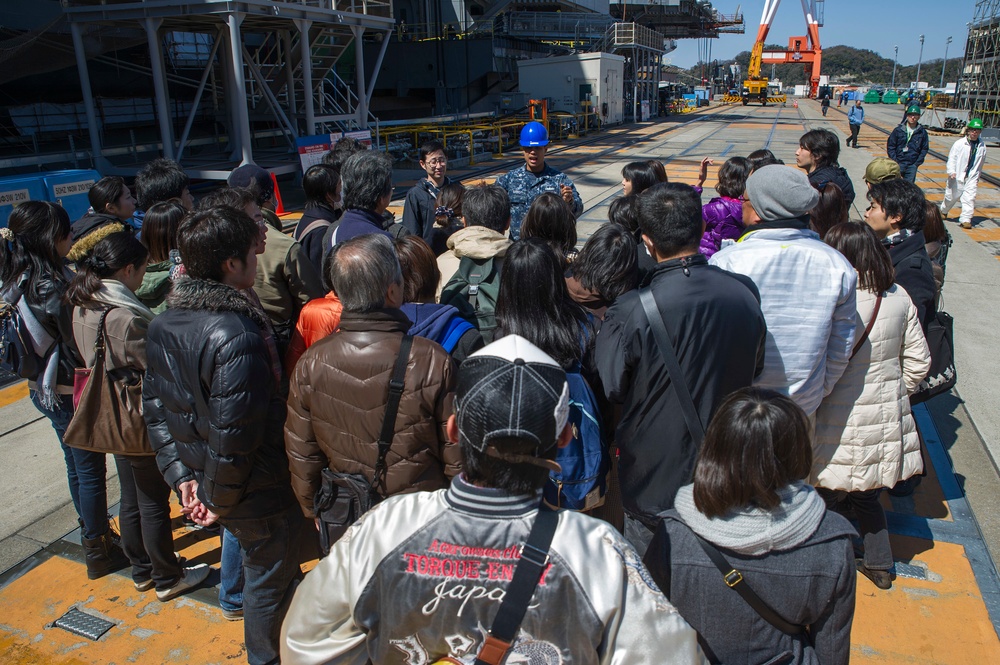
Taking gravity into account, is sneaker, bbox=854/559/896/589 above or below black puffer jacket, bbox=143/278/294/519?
below

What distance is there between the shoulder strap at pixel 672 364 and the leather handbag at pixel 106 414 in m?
2.34

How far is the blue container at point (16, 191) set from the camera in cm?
914

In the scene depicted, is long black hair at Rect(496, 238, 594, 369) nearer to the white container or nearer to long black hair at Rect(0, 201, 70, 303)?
long black hair at Rect(0, 201, 70, 303)

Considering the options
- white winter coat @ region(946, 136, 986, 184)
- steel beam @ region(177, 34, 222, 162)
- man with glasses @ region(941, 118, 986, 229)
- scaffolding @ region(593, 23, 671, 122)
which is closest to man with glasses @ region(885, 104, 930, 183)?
man with glasses @ region(941, 118, 986, 229)

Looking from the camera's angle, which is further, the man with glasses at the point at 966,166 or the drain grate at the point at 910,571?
the man with glasses at the point at 966,166

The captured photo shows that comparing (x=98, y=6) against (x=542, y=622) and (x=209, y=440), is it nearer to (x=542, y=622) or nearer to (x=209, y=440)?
(x=209, y=440)

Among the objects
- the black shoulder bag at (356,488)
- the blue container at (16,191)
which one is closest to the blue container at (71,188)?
the blue container at (16,191)

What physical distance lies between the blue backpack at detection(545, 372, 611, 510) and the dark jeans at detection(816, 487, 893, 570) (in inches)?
53.6

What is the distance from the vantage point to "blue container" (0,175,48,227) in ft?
30.0

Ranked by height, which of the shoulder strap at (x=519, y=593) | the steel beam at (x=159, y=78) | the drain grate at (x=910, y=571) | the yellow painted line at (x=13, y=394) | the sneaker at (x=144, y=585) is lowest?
the drain grate at (x=910, y=571)

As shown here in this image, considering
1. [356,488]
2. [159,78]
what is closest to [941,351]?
[356,488]

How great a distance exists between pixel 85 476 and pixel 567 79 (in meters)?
30.5

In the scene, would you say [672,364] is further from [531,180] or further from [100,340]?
[531,180]

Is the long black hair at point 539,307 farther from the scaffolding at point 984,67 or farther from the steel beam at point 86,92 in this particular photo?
the scaffolding at point 984,67
